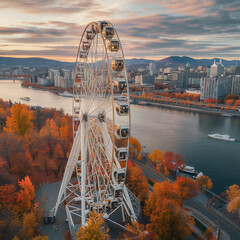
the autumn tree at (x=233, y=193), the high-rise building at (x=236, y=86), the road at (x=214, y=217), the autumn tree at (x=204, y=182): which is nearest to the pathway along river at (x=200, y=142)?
the autumn tree at (x=204, y=182)

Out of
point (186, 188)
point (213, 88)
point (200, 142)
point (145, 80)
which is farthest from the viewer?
point (145, 80)

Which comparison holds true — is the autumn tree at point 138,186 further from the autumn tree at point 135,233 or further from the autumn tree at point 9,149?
the autumn tree at point 9,149

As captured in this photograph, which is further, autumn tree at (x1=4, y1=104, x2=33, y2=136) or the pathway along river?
autumn tree at (x1=4, y1=104, x2=33, y2=136)

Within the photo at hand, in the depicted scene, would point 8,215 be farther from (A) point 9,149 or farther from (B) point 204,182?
(B) point 204,182

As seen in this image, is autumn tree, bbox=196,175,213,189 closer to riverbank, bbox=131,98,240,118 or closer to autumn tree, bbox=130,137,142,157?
autumn tree, bbox=130,137,142,157

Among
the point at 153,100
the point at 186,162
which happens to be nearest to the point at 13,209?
the point at 186,162

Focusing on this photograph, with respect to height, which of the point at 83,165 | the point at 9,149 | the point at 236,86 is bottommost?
the point at 9,149

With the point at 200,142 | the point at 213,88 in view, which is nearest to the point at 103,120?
the point at 200,142

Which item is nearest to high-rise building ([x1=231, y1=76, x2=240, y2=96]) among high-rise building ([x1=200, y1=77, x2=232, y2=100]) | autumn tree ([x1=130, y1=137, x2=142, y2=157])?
high-rise building ([x1=200, y1=77, x2=232, y2=100])

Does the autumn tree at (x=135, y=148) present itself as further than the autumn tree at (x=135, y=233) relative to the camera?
Yes

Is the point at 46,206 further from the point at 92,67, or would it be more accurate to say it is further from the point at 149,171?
the point at 149,171

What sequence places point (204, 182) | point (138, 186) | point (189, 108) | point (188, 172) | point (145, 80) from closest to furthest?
point (138, 186) < point (204, 182) < point (188, 172) < point (189, 108) < point (145, 80)
